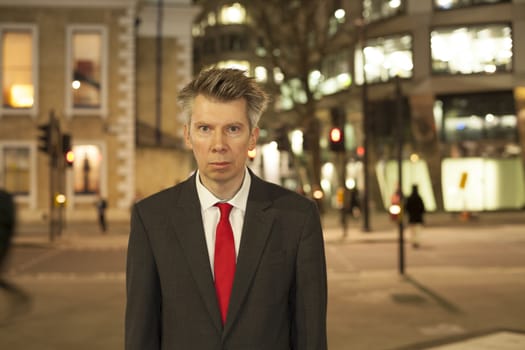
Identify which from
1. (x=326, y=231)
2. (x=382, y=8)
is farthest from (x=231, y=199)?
(x=382, y=8)

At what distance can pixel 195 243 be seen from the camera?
2.41 metres

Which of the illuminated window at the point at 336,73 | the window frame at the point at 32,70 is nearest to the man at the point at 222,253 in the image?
the window frame at the point at 32,70

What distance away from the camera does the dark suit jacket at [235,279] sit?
2371mm

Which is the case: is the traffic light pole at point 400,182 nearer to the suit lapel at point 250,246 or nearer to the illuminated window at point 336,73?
the suit lapel at point 250,246

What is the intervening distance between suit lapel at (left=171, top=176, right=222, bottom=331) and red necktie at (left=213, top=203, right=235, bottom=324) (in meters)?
0.05

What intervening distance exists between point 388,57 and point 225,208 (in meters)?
35.6

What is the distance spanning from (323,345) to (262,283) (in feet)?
1.20

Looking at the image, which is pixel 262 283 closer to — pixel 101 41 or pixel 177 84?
pixel 101 41

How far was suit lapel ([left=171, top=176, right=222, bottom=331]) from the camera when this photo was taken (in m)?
2.35

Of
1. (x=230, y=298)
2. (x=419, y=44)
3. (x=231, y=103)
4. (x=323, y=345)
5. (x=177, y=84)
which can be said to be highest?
(x=419, y=44)

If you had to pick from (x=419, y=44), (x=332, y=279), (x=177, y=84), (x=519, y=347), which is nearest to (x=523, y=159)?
(x=419, y=44)

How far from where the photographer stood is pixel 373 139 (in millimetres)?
38938

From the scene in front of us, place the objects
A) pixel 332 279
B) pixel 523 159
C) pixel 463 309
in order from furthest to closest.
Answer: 1. pixel 523 159
2. pixel 332 279
3. pixel 463 309

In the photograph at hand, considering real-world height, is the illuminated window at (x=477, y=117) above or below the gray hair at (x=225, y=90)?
above
